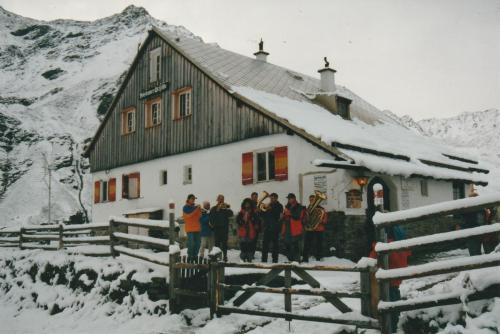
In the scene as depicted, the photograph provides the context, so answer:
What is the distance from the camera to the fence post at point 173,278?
10.3 m

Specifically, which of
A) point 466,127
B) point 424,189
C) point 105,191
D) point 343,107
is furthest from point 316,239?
point 466,127

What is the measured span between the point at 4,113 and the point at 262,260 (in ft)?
288

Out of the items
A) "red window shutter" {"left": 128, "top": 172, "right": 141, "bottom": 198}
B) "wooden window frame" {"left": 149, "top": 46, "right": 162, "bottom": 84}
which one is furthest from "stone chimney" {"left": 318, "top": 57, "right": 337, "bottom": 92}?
"red window shutter" {"left": 128, "top": 172, "right": 141, "bottom": 198}

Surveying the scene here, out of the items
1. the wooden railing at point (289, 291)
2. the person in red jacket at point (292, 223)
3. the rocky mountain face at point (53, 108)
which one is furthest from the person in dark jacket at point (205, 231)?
the rocky mountain face at point (53, 108)

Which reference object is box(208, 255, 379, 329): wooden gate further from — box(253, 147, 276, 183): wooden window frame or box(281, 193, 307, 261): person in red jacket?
box(253, 147, 276, 183): wooden window frame

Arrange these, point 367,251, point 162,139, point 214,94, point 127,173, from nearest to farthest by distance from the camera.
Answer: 1. point 367,251
2. point 214,94
3. point 162,139
4. point 127,173

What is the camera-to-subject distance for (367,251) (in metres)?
14.7

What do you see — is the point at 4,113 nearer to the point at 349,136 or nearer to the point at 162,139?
the point at 162,139

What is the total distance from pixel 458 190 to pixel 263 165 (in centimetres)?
974

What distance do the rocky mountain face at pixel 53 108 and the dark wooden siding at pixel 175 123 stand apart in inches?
907

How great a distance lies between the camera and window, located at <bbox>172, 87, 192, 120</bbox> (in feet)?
66.4

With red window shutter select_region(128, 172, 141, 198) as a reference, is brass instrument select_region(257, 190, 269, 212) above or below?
below

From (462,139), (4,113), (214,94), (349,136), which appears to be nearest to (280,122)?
(349,136)

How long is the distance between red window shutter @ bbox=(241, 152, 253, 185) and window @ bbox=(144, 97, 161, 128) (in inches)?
233
